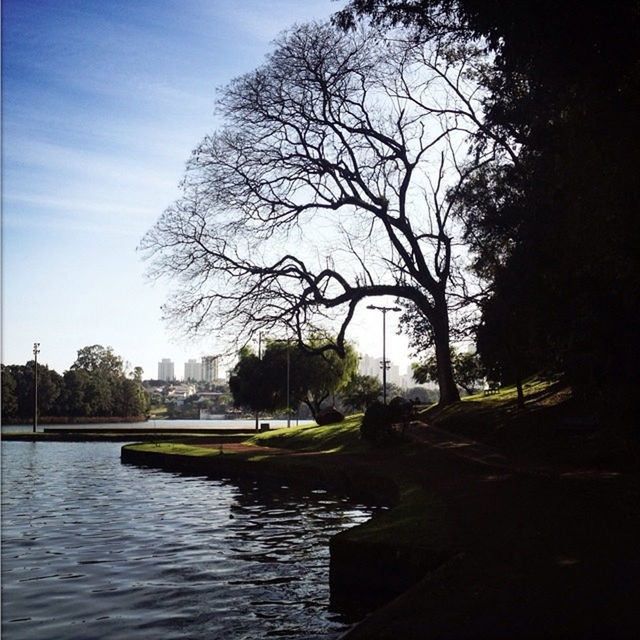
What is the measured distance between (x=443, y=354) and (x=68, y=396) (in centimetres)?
9707

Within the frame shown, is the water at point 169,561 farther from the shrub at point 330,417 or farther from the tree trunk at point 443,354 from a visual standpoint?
the shrub at point 330,417

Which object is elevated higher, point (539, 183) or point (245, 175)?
point (245, 175)

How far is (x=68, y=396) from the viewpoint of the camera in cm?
11794

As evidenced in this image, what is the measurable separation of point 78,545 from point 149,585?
12.4 feet

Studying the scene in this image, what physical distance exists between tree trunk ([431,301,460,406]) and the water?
1348cm

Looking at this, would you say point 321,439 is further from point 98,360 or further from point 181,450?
point 98,360

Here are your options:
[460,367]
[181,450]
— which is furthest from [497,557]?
[460,367]

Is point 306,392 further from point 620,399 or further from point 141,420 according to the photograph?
point 141,420

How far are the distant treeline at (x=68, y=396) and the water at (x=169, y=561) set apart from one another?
6687 cm

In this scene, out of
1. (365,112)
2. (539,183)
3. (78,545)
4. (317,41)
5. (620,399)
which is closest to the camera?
(78,545)

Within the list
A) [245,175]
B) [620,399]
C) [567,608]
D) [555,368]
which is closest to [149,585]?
[567,608]

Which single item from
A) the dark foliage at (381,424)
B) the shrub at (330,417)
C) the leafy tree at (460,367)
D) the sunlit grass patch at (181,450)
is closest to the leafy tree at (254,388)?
the leafy tree at (460,367)

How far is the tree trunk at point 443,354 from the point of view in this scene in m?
32.8

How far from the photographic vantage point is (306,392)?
6638 centimetres
